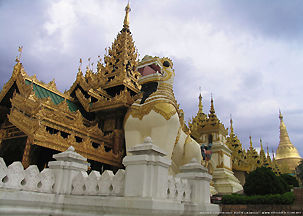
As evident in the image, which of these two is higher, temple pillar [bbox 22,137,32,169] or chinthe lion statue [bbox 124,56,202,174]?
chinthe lion statue [bbox 124,56,202,174]

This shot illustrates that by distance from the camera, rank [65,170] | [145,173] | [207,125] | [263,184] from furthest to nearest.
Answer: [207,125], [263,184], [65,170], [145,173]

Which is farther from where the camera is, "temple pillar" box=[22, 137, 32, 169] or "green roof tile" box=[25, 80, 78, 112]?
"green roof tile" box=[25, 80, 78, 112]

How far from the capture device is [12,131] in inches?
363

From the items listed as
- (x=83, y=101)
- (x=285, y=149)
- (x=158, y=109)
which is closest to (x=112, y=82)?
(x=83, y=101)

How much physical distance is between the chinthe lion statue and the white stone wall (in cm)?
306

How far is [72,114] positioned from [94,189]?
550cm

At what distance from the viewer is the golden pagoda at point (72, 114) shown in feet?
27.1

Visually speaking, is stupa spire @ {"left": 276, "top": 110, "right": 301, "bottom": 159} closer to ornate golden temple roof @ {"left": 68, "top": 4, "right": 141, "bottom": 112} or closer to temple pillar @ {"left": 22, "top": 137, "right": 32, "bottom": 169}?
ornate golden temple roof @ {"left": 68, "top": 4, "right": 141, "bottom": 112}

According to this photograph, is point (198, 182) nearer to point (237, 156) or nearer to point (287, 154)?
point (237, 156)

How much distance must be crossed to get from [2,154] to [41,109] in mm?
2774

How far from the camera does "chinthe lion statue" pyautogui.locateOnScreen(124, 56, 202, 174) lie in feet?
26.8

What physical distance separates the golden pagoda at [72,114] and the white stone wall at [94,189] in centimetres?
357

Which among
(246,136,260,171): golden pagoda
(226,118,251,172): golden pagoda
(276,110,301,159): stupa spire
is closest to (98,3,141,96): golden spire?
(226,118,251,172): golden pagoda

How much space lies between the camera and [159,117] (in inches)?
322
